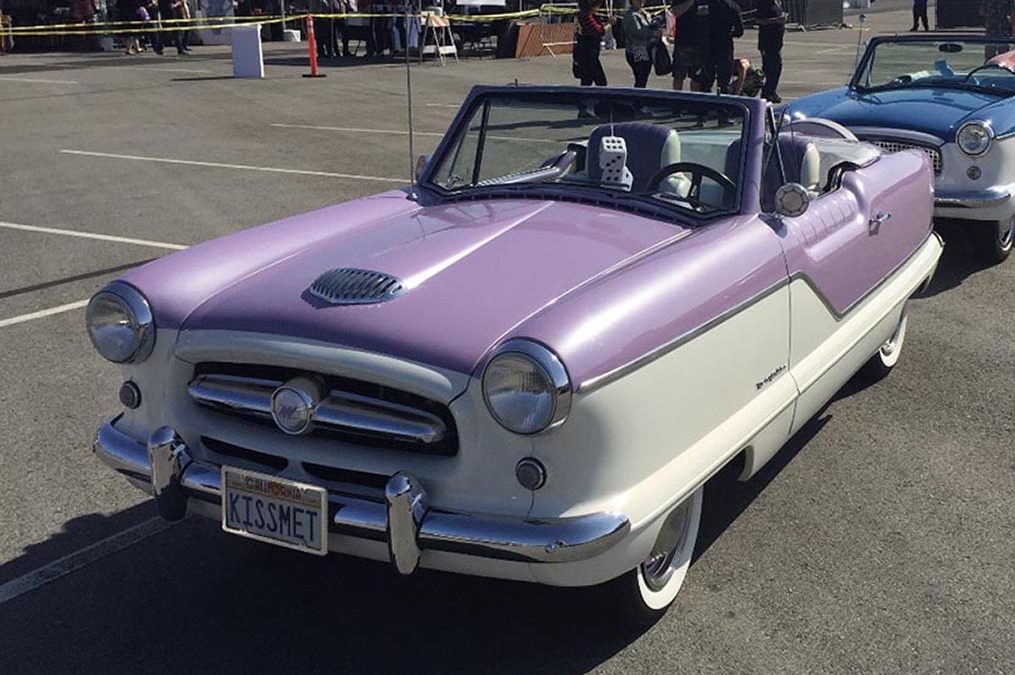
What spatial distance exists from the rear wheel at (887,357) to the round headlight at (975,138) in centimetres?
217

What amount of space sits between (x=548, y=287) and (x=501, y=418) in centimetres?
61

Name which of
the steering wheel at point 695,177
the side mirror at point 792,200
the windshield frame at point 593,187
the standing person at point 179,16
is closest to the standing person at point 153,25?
the standing person at point 179,16

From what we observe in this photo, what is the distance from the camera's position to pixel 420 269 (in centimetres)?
356

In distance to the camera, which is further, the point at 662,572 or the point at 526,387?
the point at 662,572

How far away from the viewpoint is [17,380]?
5648 millimetres

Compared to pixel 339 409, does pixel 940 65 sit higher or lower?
higher

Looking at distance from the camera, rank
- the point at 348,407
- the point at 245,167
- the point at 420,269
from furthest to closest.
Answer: the point at 245,167
the point at 420,269
the point at 348,407

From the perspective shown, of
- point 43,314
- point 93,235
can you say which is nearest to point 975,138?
point 43,314

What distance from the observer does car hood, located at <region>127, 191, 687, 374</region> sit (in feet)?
10.4

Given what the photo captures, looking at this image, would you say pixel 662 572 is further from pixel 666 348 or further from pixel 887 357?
pixel 887 357

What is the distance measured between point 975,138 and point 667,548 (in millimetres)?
5001

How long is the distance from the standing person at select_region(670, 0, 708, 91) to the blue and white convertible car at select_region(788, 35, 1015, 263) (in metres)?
3.83

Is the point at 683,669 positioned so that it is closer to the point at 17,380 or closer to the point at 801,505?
the point at 801,505

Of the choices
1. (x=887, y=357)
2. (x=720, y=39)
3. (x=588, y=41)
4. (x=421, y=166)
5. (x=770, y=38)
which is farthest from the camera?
(x=770, y=38)
